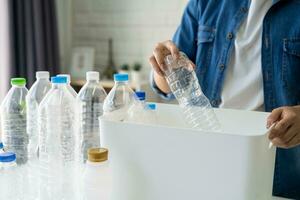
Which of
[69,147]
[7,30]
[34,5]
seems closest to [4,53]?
[7,30]

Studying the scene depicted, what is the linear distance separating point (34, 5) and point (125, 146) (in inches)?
83.6

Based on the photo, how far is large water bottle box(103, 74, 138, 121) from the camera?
1080mm

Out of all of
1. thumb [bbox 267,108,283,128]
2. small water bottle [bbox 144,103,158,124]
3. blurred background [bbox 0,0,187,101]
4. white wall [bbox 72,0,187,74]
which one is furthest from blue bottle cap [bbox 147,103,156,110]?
white wall [bbox 72,0,187,74]

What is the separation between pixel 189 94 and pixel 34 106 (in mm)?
457

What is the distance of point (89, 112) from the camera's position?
118 cm

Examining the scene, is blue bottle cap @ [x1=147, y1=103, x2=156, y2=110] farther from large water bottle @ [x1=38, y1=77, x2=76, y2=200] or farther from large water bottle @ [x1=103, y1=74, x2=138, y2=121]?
large water bottle @ [x1=38, y1=77, x2=76, y2=200]

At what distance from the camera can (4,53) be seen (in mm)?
2639

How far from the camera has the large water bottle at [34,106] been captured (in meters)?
1.17

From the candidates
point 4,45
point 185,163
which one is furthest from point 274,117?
point 4,45

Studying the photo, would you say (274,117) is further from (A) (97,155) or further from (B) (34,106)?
(B) (34,106)

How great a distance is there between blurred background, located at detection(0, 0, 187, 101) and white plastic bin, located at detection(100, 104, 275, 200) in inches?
75.8

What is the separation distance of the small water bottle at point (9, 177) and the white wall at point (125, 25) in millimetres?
2161

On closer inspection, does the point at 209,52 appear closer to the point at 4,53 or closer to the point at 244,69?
the point at 244,69

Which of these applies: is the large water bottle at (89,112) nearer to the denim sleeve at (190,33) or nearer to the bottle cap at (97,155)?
the bottle cap at (97,155)
